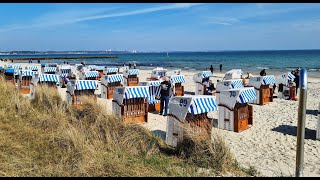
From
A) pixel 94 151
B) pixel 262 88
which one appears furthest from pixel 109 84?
pixel 94 151

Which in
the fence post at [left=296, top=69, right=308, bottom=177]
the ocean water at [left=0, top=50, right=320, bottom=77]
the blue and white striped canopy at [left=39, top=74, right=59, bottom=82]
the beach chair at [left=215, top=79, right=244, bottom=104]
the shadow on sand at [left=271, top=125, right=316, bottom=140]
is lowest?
the shadow on sand at [left=271, top=125, right=316, bottom=140]

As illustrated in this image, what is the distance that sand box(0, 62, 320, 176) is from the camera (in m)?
6.54

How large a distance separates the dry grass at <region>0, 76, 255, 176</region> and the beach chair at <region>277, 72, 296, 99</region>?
418 inches

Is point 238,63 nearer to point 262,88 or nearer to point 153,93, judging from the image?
point 262,88

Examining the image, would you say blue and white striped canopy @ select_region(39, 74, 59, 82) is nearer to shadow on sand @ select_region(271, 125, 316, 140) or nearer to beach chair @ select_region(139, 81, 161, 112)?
beach chair @ select_region(139, 81, 161, 112)

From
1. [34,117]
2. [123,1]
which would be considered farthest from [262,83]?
[123,1]

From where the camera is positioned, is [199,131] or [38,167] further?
[199,131]

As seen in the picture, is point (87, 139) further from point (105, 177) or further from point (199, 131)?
point (199, 131)

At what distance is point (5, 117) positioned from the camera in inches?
313

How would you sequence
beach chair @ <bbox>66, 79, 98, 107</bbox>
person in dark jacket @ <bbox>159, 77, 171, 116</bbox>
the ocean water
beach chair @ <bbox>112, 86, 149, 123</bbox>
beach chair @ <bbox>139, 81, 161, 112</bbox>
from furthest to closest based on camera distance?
1. the ocean water
2. beach chair @ <bbox>139, 81, 161, 112</bbox>
3. beach chair @ <bbox>66, 79, 98, 107</bbox>
4. person in dark jacket @ <bbox>159, 77, 171, 116</bbox>
5. beach chair @ <bbox>112, 86, 149, 123</bbox>

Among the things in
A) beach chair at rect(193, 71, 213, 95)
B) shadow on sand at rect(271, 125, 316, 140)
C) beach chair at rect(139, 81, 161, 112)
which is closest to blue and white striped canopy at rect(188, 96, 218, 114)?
shadow on sand at rect(271, 125, 316, 140)

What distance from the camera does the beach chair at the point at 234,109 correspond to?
9.60 meters

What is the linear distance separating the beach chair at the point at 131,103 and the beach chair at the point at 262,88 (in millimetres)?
6187

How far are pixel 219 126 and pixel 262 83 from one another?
597 centimetres
